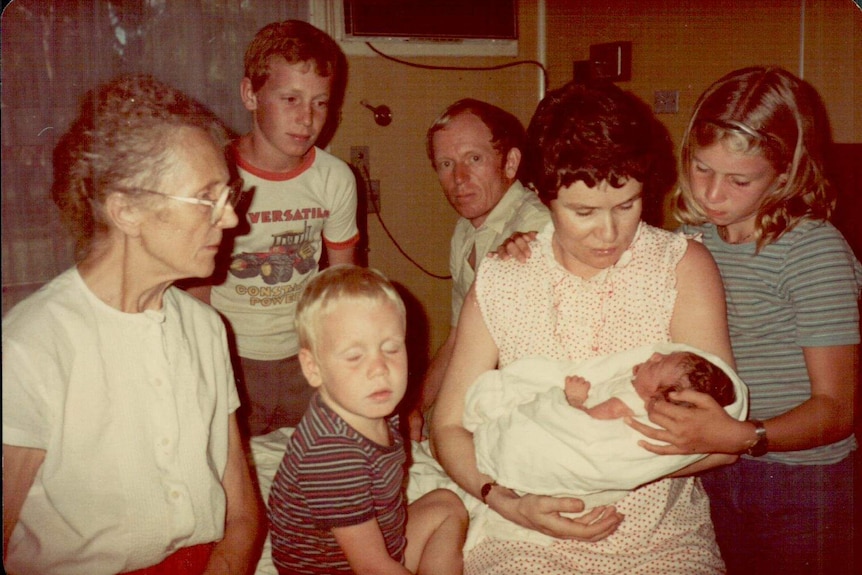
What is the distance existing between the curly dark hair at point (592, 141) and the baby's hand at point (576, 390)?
1.04ft

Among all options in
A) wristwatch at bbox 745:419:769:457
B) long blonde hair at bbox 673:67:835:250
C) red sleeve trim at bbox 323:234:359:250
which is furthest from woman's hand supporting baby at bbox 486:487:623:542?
red sleeve trim at bbox 323:234:359:250

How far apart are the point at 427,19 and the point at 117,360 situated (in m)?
2.09

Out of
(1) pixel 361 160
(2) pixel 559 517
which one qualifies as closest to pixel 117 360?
(2) pixel 559 517

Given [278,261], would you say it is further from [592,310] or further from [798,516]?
[798,516]

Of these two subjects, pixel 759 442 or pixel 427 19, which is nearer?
pixel 759 442

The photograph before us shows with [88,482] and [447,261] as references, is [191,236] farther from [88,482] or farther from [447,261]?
[447,261]

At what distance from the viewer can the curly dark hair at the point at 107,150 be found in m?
1.01

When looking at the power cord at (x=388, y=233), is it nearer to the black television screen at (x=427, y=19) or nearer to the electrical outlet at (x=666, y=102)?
the black television screen at (x=427, y=19)

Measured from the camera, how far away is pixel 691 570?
3.82 ft

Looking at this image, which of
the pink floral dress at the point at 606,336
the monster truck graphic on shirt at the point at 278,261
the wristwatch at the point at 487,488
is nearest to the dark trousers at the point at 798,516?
the pink floral dress at the point at 606,336

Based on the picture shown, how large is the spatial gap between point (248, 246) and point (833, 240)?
137 centimetres

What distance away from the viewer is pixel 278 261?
6.23ft

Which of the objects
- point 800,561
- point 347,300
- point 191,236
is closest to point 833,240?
point 800,561

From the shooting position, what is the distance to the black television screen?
2650 millimetres
